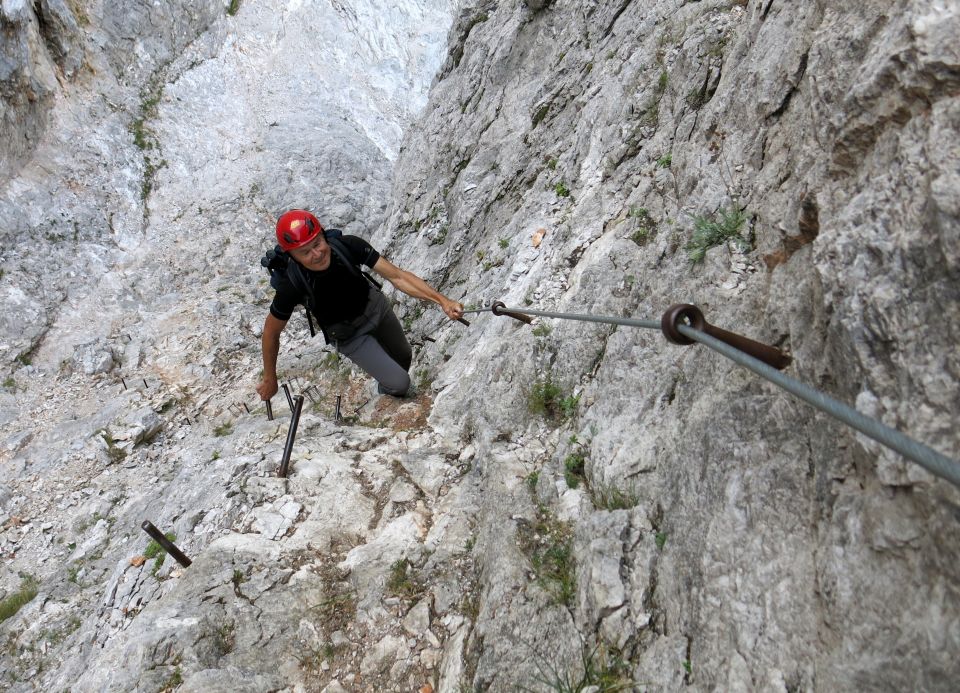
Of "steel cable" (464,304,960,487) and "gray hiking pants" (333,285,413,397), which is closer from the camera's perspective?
"steel cable" (464,304,960,487)

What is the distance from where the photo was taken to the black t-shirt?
6449 mm

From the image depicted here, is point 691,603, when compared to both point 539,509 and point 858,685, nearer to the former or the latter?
point 858,685

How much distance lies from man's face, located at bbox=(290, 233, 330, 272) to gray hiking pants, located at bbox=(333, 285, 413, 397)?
4.14 feet

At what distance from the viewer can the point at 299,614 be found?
4609 millimetres

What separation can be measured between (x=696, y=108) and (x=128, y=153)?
1853 centimetres

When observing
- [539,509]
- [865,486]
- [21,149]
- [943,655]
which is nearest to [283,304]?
[539,509]

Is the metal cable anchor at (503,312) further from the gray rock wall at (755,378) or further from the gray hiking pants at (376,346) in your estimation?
the gray hiking pants at (376,346)

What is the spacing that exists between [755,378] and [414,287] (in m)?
4.18

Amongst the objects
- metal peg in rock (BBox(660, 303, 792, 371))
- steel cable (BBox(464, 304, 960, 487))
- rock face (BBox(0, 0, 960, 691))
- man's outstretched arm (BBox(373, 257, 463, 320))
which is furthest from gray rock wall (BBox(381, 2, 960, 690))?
man's outstretched arm (BBox(373, 257, 463, 320))

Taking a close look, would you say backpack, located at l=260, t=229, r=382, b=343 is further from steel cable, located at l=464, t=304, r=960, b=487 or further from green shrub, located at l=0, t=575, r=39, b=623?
green shrub, located at l=0, t=575, r=39, b=623

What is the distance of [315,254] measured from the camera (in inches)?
246

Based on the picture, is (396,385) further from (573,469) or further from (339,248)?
(573,469)

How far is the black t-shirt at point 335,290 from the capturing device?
6.45m

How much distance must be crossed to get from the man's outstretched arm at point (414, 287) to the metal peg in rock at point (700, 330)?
3.66 m
